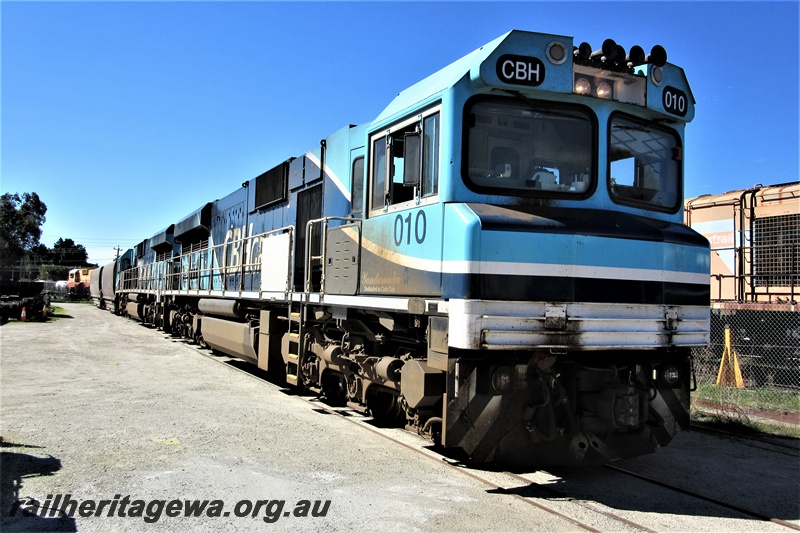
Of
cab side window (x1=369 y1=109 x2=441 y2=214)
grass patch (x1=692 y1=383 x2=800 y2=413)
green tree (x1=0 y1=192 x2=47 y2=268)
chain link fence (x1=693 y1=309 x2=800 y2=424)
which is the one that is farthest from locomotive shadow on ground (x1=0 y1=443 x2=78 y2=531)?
green tree (x1=0 y1=192 x2=47 y2=268)

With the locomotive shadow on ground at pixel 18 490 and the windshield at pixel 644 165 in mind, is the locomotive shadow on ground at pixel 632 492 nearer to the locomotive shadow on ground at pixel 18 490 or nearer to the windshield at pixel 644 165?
the windshield at pixel 644 165

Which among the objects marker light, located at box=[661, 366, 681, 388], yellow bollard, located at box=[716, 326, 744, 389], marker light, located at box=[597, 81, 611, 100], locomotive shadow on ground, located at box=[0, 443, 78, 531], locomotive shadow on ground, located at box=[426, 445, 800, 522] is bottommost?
locomotive shadow on ground, located at box=[426, 445, 800, 522]

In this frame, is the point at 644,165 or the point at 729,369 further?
the point at 729,369

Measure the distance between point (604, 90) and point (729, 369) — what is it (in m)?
7.83

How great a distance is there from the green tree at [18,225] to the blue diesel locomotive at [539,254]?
78.6ft

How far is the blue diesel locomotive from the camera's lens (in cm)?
494

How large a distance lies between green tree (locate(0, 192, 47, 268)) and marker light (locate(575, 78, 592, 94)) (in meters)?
25.2

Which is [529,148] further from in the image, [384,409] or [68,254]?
[68,254]

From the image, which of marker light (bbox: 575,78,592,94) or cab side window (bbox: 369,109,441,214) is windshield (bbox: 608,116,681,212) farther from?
cab side window (bbox: 369,109,441,214)

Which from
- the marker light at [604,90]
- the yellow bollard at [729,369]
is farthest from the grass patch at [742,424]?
the marker light at [604,90]

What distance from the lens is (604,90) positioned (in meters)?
5.45

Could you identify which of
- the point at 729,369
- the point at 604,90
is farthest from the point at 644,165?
the point at 729,369

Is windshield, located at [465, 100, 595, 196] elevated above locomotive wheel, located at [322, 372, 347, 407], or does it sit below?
above

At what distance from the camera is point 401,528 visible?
4234 millimetres
